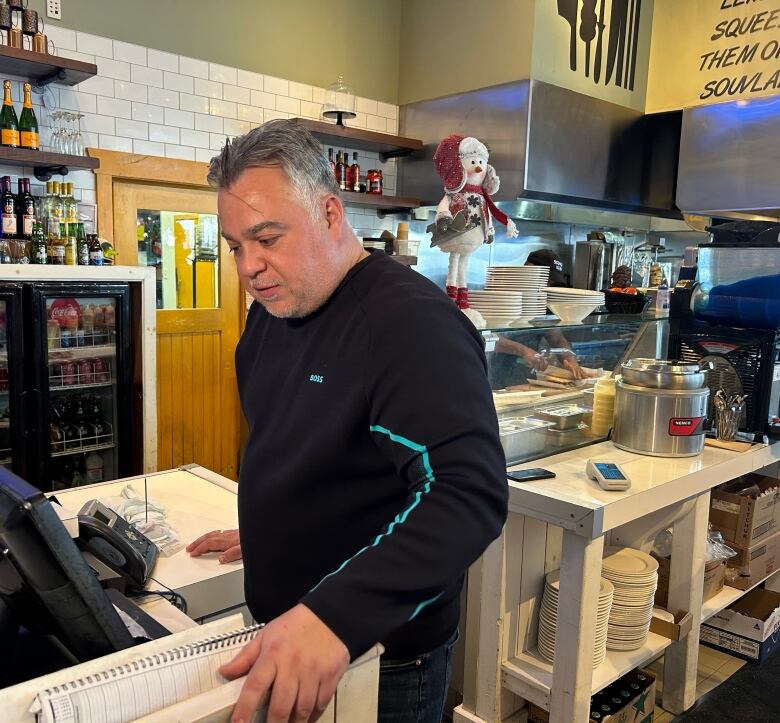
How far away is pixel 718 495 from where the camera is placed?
3.02 m

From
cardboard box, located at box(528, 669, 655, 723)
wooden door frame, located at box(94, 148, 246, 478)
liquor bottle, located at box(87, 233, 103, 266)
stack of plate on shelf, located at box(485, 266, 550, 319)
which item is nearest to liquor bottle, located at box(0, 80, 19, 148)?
wooden door frame, located at box(94, 148, 246, 478)

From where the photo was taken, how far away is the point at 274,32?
14.9 feet

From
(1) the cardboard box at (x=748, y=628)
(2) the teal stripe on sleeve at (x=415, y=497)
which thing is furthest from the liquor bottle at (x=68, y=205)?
(1) the cardboard box at (x=748, y=628)

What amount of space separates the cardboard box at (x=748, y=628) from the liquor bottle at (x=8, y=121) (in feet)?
12.9

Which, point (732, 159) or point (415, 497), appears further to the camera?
point (732, 159)

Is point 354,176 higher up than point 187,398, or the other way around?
point 354,176

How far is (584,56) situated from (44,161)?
349 centimetres

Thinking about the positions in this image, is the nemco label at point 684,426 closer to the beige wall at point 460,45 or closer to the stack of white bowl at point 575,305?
the stack of white bowl at point 575,305

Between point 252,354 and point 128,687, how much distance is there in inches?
29.6

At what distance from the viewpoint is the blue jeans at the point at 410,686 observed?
1.20 m

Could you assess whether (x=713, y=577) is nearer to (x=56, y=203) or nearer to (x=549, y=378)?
(x=549, y=378)

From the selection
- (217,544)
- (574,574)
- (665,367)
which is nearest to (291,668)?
(217,544)

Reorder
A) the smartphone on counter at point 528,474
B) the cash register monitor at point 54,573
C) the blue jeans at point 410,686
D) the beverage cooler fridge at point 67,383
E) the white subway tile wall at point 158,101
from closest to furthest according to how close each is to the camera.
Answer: the cash register monitor at point 54,573 → the blue jeans at point 410,686 → the smartphone on counter at point 528,474 → the beverage cooler fridge at point 67,383 → the white subway tile wall at point 158,101

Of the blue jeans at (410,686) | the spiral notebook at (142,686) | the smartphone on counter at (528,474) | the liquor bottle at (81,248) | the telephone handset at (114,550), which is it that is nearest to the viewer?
the spiral notebook at (142,686)
